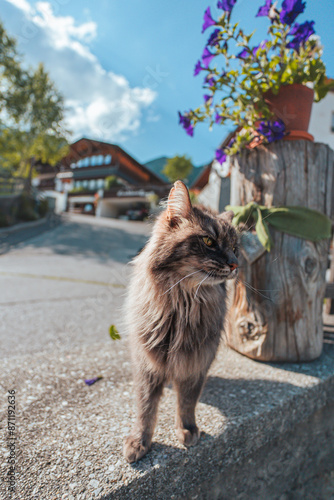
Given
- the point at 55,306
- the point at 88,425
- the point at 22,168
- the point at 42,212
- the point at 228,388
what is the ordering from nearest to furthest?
the point at 88,425 → the point at 228,388 → the point at 55,306 → the point at 42,212 → the point at 22,168

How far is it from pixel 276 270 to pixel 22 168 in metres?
20.1

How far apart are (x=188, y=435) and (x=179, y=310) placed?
60cm

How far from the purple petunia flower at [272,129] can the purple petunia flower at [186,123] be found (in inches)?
20.5

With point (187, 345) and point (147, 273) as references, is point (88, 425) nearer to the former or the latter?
point (187, 345)

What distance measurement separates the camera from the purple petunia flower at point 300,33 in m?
1.83

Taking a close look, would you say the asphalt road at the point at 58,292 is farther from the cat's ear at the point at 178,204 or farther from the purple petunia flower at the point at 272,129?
the purple petunia flower at the point at 272,129

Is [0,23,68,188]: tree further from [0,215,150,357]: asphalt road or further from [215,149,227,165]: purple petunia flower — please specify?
[215,149,227,165]: purple petunia flower

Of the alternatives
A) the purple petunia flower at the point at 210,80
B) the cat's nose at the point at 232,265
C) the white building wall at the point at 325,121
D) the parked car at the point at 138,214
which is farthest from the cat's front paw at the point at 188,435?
the parked car at the point at 138,214

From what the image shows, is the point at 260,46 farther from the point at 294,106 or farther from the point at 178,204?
the point at 178,204

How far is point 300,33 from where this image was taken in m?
1.84

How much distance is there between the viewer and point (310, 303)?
214cm

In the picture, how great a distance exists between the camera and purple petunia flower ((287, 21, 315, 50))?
183cm

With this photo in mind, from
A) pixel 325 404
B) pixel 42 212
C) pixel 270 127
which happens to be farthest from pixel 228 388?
pixel 42 212

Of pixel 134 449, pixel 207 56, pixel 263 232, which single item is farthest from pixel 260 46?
pixel 134 449
